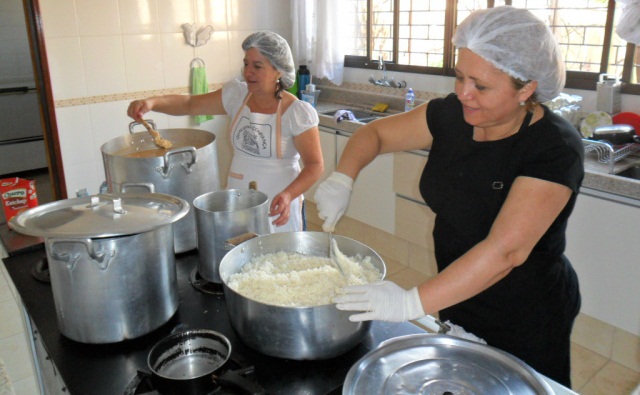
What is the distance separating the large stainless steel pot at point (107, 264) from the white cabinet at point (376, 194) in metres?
1.96

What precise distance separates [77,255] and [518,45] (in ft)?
3.09

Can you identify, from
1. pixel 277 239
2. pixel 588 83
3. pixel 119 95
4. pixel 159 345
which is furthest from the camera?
pixel 119 95

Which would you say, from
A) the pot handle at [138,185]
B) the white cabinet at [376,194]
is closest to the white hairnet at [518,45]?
the pot handle at [138,185]

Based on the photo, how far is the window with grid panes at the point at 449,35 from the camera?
2467 mm

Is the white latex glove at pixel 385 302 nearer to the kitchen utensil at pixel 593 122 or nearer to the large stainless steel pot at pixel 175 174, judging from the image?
the large stainless steel pot at pixel 175 174

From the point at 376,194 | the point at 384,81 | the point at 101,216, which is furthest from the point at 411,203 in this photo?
the point at 101,216

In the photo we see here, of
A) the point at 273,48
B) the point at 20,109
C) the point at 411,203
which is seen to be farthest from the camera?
the point at 20,109

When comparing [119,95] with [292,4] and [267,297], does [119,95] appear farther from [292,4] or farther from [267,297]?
[267,297]

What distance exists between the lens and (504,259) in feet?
3.20

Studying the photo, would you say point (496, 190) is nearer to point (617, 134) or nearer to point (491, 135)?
point (491, 135)

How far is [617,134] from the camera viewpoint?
2.22 meters

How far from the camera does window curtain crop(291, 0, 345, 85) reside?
3.48 meters

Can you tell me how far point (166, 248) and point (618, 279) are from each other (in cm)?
182

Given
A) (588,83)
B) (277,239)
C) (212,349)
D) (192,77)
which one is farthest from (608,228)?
(192,77)
